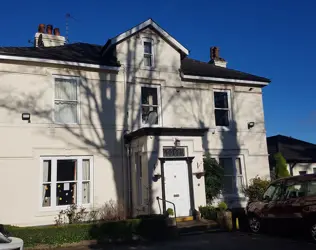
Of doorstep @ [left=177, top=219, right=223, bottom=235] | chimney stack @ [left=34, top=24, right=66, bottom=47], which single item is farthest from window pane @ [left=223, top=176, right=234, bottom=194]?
chimney stack @ [left=34, top=24, right=66, bottom=47]

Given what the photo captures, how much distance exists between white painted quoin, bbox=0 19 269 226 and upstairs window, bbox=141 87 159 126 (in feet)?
0.16

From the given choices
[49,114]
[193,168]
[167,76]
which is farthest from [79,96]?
[193,168]

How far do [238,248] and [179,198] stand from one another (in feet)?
13.9

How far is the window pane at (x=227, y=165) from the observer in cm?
1711

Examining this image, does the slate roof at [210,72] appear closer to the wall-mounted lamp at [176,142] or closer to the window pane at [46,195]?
the wall-mounted lamp at [176,142]

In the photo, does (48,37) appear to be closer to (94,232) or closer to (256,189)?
(94,232)

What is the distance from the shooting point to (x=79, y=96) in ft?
48.6

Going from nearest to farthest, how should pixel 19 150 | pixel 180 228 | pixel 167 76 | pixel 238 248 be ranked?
pixel 238 248
pixel 180 228
pixel 19 150
pixel 167 76

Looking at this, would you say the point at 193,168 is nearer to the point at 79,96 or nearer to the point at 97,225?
the point at 97,225

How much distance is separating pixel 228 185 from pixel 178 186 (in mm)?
4316

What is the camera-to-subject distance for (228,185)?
56.1 feet

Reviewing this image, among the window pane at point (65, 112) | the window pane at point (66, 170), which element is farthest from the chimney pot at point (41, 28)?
the window pane at point (66, 170)

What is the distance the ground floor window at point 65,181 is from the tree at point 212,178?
5.40 metres

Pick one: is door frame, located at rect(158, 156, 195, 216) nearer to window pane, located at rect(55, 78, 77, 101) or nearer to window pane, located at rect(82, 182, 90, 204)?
window pane, located at rect(82, 182, 90, 204)
